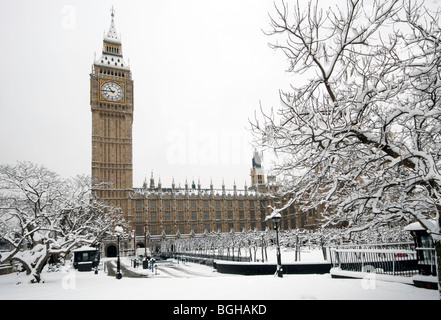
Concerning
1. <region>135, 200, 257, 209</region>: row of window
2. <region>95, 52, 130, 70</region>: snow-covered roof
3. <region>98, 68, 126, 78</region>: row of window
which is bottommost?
<region>135, 200, 257, 209</region>: row of window

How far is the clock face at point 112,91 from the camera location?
230 feet

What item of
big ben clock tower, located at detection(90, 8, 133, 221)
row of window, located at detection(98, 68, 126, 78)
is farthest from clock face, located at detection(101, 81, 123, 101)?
row of window, located at detection(98, 68, 126, 78)

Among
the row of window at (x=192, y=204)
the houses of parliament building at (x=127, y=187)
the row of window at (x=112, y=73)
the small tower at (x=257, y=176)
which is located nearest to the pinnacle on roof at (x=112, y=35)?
the houses of parliament building at (x=127, y=187)

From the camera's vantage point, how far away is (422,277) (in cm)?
857

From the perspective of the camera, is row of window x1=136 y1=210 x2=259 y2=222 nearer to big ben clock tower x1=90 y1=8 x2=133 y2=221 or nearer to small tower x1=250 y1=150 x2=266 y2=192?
big ben clock tower x1=90 y1=8 x2=133 y2=221

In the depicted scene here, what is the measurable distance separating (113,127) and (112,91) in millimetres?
8020

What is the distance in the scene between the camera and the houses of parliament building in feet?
221

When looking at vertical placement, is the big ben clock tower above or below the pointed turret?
below

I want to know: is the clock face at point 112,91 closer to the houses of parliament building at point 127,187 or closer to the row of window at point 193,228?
the houses of parliament building at point 127,187

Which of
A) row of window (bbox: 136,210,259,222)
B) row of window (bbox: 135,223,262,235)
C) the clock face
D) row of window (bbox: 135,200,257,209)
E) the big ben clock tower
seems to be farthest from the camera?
the clock face

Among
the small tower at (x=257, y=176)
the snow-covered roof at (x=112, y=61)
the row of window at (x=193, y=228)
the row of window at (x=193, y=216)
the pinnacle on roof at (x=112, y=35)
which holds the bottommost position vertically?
the row of window at (x=193, y=228)

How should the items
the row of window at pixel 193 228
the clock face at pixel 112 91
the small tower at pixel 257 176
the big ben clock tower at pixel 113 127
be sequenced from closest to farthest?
the big ben clock tower at pixel 113 127 < the row of window at pixel 193 228 < the clock face at pixel 112 91 < the small tower at pixel 257 176

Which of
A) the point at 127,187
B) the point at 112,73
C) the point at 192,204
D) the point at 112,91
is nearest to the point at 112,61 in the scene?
the point at 112,73
